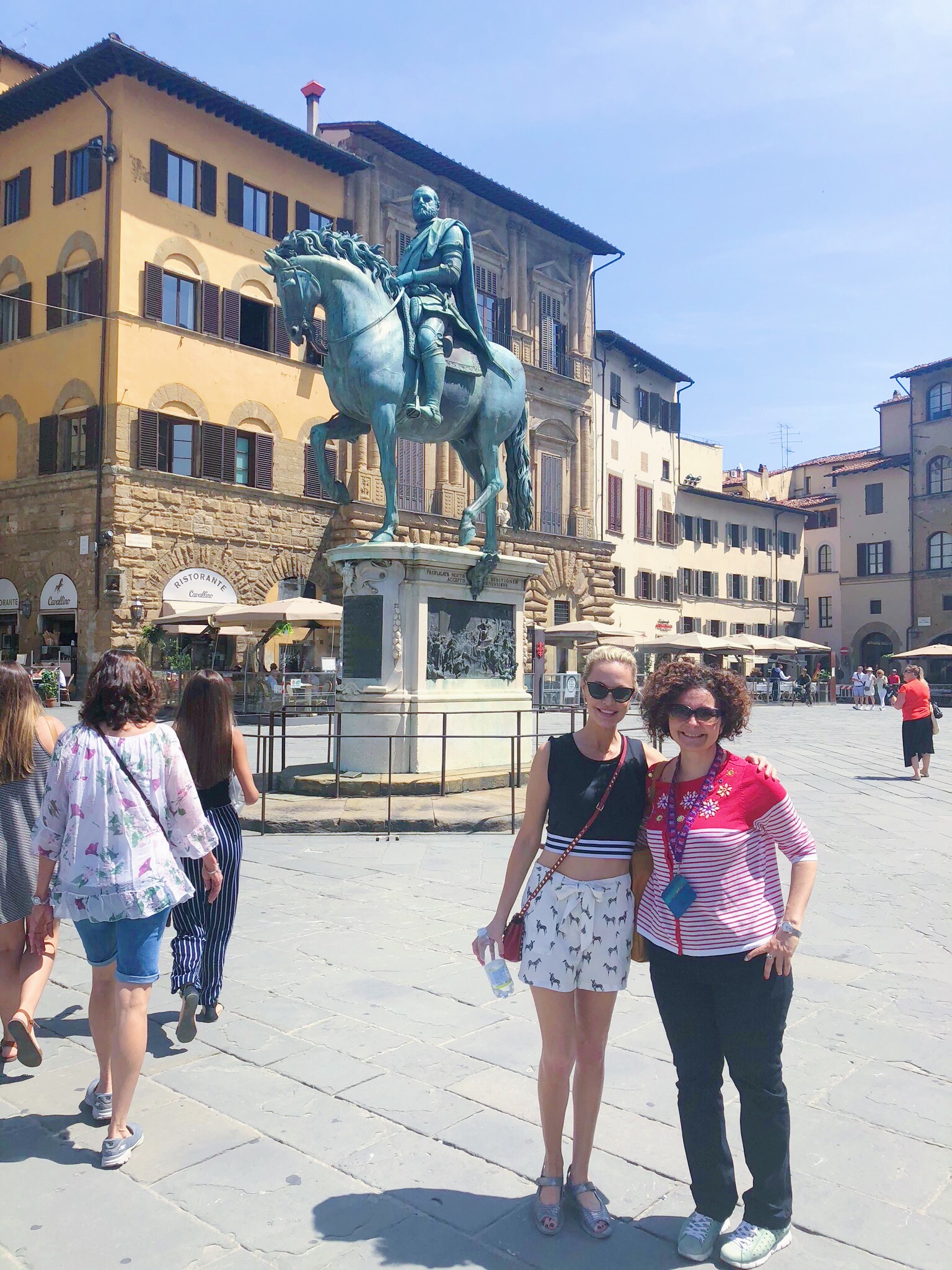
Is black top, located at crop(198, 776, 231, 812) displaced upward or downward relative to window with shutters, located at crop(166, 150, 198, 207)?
downward

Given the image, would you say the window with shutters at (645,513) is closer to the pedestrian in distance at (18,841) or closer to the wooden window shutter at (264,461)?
the wooden window shutter at (264,461)

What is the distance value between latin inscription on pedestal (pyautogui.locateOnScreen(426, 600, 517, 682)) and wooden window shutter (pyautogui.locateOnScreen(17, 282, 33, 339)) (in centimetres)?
1887

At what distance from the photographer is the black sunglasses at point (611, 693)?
3.02 m

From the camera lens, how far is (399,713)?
10.2 metres

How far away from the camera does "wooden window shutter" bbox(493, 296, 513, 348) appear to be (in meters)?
34.0

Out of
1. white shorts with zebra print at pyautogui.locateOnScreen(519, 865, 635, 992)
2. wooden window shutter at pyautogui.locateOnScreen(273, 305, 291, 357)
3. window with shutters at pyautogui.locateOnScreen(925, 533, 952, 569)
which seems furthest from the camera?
window with shutters at pyautogui.locateOnScreen(925, 533, 952, 569)

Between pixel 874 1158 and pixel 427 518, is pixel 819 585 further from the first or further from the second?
pixel 874 1158

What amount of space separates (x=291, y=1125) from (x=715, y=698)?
1.91m

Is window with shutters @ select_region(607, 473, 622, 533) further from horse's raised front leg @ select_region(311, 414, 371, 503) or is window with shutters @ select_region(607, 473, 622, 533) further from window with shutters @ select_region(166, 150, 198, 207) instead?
horse's raised front leg @ select_region(311, 414, 371, 503)

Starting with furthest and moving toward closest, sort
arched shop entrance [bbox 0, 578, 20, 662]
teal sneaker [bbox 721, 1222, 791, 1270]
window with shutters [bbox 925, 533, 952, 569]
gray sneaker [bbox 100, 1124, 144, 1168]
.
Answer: window with shutters [bbox 925, 533, 952, 569], arched shop entrance [bbox 0, 578, 20, 662], gray sneaker [bbox 100, 1124, 144, 1168], teal sneaker [bbox 721, 1222, 791, 1270]

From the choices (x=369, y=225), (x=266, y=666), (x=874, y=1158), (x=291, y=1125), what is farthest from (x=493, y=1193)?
(x=369, y=225)

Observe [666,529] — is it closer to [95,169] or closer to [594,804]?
[95,169]

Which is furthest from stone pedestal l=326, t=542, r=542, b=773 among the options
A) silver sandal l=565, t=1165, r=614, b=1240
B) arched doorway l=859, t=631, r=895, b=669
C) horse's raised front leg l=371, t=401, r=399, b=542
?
arched doorway l=859, t=631, r=895, b=669

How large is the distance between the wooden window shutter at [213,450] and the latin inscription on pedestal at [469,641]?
1542 cm
